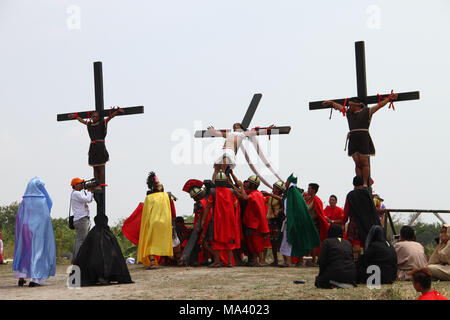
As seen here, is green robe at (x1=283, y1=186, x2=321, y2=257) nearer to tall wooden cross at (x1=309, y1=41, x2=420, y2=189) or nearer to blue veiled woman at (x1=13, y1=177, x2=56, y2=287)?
tall wooden cross at (x1=309, y1=41, x2=420, y2=189)

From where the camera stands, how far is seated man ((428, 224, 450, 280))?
415 inches

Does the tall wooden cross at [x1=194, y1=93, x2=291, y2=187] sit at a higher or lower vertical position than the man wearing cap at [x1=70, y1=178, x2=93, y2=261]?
higher

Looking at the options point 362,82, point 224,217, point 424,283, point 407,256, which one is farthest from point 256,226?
point 424,283

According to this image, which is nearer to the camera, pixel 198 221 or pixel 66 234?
pixel 198 221

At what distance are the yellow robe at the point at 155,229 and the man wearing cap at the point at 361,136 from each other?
156 inches

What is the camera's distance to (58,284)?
36.2ft

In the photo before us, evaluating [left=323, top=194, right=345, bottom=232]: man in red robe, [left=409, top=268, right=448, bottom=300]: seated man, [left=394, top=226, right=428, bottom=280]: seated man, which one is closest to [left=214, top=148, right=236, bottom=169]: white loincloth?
[left=323, top=194, right=345, bottom=232]: man in red robe

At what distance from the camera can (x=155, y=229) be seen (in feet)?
42.5

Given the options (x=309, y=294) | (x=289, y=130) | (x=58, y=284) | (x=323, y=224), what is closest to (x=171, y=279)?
(x=58, y=284)

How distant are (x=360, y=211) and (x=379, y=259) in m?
1.55

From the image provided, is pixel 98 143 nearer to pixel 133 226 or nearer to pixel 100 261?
pixel 133 226

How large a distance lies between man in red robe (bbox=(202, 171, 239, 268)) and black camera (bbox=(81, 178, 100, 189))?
244 cm

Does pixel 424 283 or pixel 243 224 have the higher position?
pixel 243 224
